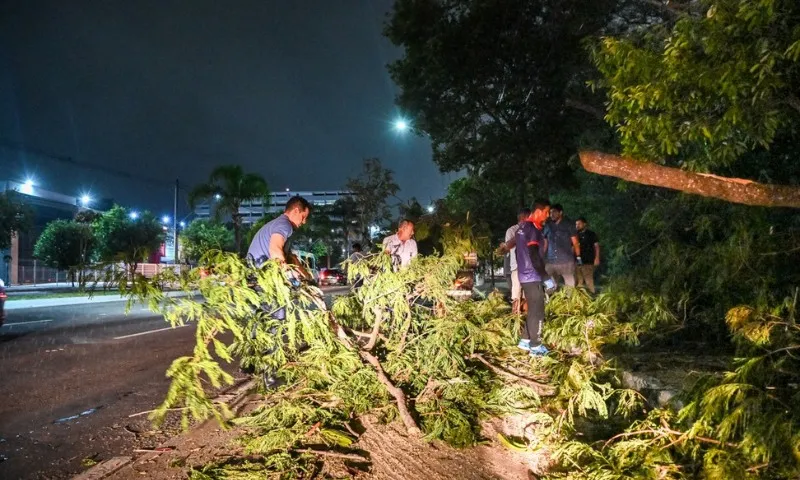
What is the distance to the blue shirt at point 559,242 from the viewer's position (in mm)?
8219

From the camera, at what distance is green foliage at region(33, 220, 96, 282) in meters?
35.3

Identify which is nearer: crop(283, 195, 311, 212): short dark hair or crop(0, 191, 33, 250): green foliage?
crop(283, 195, 311, 212): short dark hair

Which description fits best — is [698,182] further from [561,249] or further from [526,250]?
[561,249]

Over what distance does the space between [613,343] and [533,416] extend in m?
2.32

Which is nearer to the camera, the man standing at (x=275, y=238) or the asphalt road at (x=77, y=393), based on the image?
the asphalt road at (x=77, y=393)

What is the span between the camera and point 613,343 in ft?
20.5

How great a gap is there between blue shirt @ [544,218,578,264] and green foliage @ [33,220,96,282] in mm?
35552

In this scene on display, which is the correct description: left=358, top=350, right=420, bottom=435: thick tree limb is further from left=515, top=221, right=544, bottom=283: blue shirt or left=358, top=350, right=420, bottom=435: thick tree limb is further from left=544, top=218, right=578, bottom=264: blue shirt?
left=544, top=218, right=578, bottom=264: blue shirt

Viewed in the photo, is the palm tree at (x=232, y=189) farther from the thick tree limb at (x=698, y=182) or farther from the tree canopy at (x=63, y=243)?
the thick tree limb at (x=698, y=182)

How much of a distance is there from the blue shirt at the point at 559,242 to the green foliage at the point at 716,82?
112 inches

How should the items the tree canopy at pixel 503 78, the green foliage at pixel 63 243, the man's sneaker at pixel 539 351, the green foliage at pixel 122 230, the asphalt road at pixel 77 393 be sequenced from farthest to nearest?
1. the green foliage at pixel 122 230
2. the green foliage at pixel 63 243
3. the tree canopy at pixel 503 78
4. the man's sneaker at pixel 539 351
5. the asphalt road at pixel 77 393

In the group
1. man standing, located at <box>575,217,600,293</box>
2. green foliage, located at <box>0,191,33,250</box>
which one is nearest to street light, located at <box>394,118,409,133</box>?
man standing, located at <box>575,217,600,293</box>

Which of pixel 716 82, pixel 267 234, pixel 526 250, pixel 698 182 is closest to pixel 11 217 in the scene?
pixel 267 234

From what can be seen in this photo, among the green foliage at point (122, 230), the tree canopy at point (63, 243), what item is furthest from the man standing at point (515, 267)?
the tree canopy at point (63, 243)
